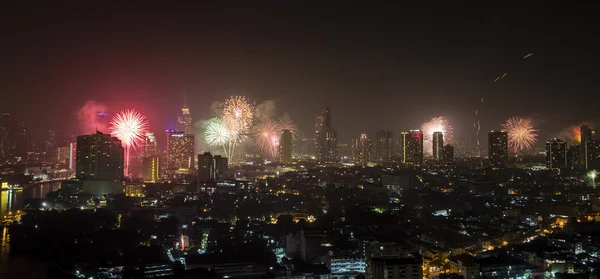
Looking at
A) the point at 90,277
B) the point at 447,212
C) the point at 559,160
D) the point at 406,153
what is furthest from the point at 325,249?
the point at 406,153

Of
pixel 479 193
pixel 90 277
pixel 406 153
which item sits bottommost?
pixel 90 277

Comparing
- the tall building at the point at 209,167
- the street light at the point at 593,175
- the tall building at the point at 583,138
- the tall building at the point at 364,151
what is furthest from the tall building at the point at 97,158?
the tall building at the point at 583,138

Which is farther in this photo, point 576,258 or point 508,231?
point 508,231

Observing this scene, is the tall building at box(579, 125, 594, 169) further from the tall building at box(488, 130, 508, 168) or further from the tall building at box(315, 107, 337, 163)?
the tall building at box(315, 107, 337, 163)

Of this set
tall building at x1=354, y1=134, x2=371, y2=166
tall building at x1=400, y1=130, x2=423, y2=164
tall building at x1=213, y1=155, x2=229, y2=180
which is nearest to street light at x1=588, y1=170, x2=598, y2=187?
tall building at x1=400, y1=130, x2=423, y2=164

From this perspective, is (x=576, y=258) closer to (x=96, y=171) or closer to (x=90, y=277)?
(x=90, y=277)
